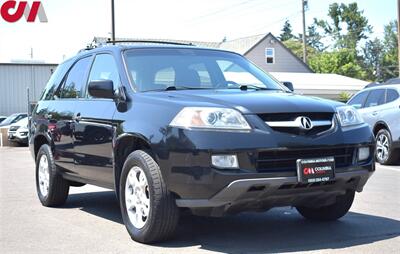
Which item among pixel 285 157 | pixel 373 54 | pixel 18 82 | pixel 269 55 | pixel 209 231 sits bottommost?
pixel 209 231

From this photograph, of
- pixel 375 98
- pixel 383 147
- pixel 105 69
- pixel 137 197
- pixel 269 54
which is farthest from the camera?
pixel 269 54

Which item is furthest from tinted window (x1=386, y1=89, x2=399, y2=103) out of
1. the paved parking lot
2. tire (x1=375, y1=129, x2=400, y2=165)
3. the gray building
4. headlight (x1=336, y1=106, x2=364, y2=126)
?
the gray building

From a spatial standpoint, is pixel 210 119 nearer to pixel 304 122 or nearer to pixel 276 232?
pixel 304 122

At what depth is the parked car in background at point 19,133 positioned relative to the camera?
945 inches

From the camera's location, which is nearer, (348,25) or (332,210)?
(332,210)

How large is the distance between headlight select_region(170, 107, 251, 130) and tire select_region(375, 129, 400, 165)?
26.1 ft

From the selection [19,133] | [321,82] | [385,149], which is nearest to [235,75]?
[385,149]

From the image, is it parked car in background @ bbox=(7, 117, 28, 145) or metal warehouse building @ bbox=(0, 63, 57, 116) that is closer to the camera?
parked car in background @ bbox=(7, 117, 28, 145)

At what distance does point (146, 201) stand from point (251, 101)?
125 cm

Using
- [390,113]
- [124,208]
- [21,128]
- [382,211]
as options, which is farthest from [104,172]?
[21,128]

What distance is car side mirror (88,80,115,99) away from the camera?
591cm

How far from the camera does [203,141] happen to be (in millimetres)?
4891

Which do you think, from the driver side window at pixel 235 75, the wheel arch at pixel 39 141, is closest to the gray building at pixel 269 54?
the wheel arch at pixel 39 141

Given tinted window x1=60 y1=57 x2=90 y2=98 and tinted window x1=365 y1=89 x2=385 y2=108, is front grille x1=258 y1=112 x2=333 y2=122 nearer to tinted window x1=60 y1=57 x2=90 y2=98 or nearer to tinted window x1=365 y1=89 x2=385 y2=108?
tinted window x1=60 y1=57 x2=90 y2=98
